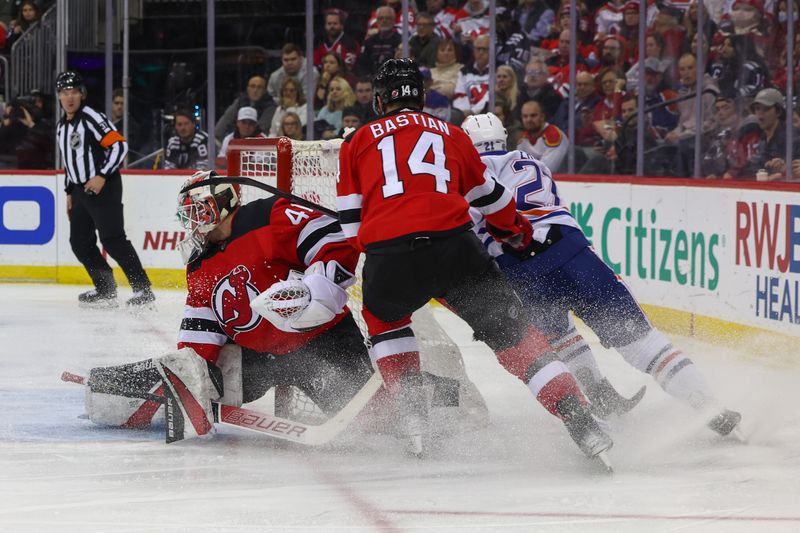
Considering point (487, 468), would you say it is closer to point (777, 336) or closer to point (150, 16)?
point (777, 336)

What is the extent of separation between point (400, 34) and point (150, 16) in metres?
1.74

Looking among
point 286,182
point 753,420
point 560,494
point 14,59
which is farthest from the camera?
point 14,59

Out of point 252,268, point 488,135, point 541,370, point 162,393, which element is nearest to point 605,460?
point 541,370

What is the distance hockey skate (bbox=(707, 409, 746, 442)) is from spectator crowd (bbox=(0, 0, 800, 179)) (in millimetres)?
3070

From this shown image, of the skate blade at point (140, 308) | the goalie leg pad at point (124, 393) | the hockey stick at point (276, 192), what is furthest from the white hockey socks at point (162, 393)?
the skate blade at point (140, 308)

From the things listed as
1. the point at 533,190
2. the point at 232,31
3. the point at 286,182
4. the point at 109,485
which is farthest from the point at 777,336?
the point at 232,31

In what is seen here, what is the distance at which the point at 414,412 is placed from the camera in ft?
11.9

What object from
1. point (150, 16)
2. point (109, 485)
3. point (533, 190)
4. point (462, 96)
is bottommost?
point (109, 485)

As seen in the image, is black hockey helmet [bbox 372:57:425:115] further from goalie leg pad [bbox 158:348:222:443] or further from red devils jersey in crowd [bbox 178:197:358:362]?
goalie leg pad [bbox 158:348:222:443]

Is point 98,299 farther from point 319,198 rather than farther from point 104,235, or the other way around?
point 319,198

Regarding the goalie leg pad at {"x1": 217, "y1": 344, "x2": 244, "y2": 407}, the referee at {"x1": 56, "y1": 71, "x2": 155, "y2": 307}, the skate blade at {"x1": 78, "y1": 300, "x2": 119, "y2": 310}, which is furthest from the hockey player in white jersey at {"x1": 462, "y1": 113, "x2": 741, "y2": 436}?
the skate blade at {"x1": 78, "y1": 300, "x2": 119, "y2": 310}

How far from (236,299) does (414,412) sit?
62cm

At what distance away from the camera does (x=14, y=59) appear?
9242 millimetres

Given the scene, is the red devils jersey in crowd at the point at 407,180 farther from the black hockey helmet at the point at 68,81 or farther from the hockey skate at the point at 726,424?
the black hockey helmet at the point at 68,81
